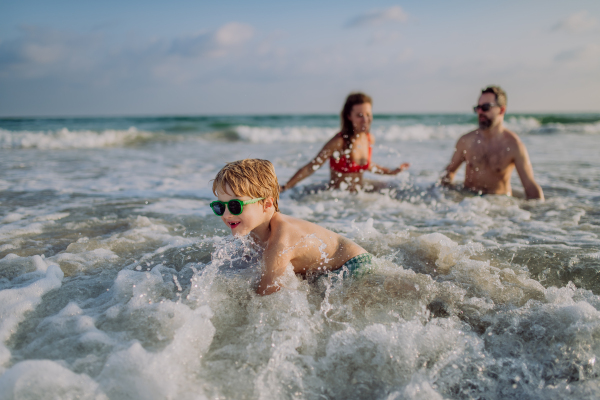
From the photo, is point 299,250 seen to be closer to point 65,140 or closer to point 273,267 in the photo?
point 273,267

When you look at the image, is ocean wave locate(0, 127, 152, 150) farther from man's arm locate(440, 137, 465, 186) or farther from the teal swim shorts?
the teal swim shorts

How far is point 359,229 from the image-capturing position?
4.13m

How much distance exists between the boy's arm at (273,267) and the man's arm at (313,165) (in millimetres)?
3012

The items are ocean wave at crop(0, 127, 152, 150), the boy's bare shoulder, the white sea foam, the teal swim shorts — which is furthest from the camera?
ocean wave at crop(0, 127, 152, 150)

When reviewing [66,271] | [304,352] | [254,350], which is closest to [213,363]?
[254,350]

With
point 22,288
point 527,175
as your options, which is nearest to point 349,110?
point 527,175

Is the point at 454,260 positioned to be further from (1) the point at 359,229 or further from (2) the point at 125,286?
(2) the point at 125,286

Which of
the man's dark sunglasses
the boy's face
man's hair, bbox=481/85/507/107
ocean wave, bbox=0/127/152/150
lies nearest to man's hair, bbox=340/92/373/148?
the man's dark sunglasses

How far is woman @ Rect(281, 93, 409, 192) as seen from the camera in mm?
5918

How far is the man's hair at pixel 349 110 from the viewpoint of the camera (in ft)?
19.4

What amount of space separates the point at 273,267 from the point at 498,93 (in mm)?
4707

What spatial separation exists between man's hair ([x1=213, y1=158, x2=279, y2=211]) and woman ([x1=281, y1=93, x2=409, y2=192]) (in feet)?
9.67

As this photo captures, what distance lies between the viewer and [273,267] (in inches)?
105

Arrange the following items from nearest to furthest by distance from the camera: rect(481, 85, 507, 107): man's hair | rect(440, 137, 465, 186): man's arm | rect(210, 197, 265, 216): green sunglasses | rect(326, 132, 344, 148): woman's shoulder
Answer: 1. rect(210, 197, 265, 216): green sunglasses
2. rect(481, 85, 507, 107): man's hair
3. rect(326, 132, 344, 148): woman's shoulder
4. rect(440, 137, 465, 186): man's arm
